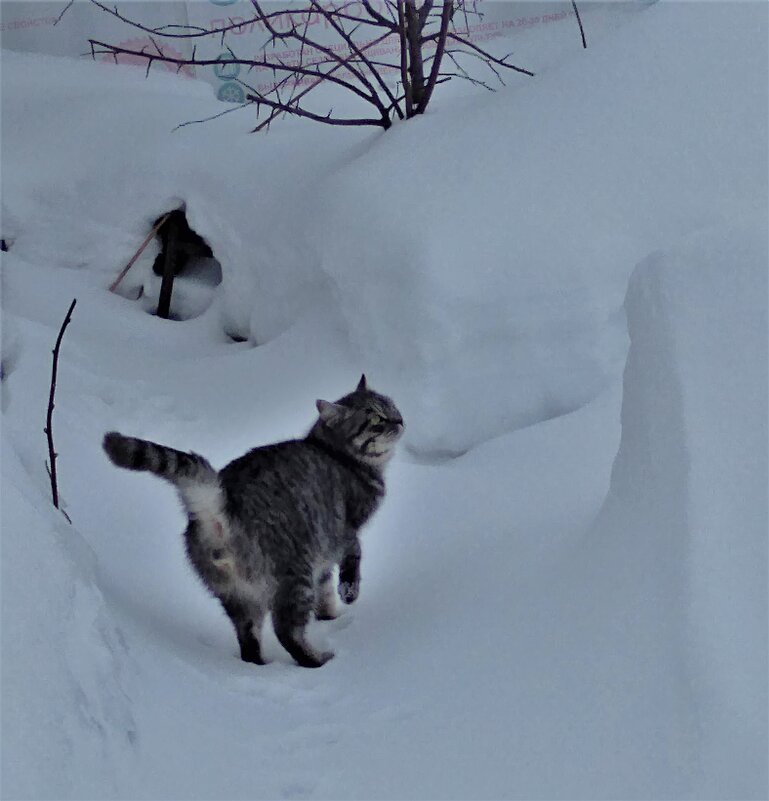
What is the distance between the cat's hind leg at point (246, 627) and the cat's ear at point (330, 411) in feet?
2.20

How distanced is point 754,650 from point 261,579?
1309mm

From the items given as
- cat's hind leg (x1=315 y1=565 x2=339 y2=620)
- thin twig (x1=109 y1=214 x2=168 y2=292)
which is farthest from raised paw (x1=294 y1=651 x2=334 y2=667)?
thin twig (x1=109 y1=214 x2=168 y2=292)

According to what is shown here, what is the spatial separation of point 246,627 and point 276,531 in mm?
255

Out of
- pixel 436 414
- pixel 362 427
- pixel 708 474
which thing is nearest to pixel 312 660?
pixel 362 427

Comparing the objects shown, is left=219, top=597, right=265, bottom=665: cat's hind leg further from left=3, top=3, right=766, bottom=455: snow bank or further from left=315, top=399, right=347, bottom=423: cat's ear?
left=3, top=3, right=766, bottom=455: snow bank

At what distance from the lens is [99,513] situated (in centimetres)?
287

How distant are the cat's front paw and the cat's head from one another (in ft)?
1.26

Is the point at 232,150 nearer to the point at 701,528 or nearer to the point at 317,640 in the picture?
the point at 317,640

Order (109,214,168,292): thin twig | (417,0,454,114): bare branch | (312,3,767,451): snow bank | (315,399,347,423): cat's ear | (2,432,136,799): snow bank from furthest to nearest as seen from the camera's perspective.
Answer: (109,214,168,292): thin twig < (417,0,454,114): bare branch < (312,3,767,451): snow bank < (315,399,347,423): cat's ear < (2,432,136,799): snow bank

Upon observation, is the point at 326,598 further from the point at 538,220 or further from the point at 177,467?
the point at 538,220

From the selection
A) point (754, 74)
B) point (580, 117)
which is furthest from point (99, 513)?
point (754, 74)

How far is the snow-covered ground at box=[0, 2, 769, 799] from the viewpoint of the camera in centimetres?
163

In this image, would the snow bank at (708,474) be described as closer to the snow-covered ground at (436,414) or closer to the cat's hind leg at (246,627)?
the snow-covered ground at (436,414)

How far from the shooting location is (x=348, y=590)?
2.77 m
